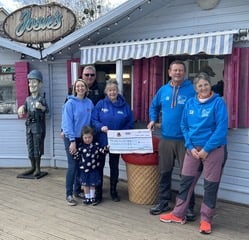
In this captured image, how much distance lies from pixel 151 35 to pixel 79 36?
3.36 feet

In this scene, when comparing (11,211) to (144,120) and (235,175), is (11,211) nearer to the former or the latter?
(144,120)

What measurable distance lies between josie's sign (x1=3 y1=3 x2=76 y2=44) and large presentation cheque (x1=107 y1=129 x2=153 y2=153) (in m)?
2.14

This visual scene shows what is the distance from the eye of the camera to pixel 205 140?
3961 millimetres

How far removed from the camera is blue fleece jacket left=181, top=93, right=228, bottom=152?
12.6ft

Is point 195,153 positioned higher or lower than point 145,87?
lower

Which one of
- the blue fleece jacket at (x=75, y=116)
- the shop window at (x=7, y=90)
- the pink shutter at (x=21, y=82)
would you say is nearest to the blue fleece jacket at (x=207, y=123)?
the blue fleece jacket at (x=75, y=116)

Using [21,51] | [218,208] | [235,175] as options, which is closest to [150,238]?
[218,208]

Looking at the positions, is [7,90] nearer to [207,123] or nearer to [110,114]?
[110,114]

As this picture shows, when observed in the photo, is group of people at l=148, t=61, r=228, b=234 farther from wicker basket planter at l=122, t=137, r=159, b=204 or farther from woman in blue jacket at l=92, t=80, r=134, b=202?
woman in blue jacket at l=92, t=80, r=134, b=202

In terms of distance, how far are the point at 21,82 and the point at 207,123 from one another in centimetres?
377

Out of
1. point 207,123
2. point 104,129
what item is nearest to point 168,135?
point 207,123

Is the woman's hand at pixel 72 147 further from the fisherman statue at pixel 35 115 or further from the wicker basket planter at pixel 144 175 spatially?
the fisherman statue at pixel 35 115

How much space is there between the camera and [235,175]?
4.94 meters

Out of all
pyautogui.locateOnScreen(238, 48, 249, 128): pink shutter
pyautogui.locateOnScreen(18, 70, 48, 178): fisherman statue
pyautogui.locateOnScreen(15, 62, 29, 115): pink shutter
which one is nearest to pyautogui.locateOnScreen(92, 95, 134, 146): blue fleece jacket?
pyautogui.locateOnScreen(238, 48, 249, 128): pink shutter
